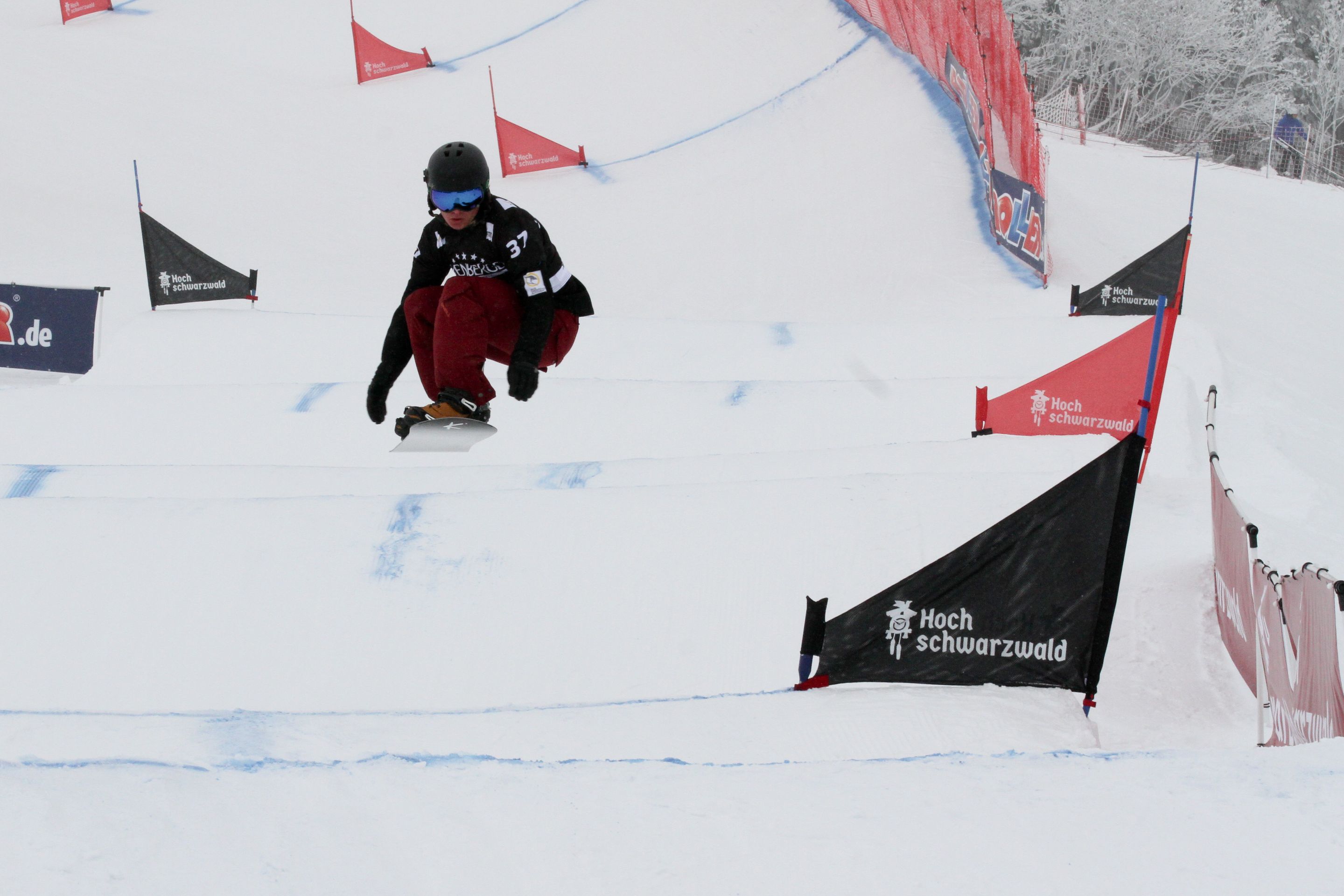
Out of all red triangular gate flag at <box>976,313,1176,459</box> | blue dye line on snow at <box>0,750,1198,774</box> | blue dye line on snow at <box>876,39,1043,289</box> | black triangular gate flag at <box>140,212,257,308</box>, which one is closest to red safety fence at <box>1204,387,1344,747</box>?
blue dye line on snow at <box>0,750,1198,774</box>

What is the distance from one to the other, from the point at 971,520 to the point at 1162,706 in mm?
854

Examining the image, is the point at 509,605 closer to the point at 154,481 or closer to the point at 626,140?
the point at 154,481

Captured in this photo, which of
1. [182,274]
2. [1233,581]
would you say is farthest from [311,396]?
[1233,581]

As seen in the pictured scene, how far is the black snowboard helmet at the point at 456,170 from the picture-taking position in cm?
349

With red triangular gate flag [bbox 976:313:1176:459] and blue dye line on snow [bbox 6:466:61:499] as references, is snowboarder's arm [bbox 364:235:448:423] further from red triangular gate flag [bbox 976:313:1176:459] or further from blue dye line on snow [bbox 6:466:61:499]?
red triangular gate flag [bbox 976:313:1176:459]

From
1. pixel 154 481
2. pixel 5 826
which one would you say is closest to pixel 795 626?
pixel 5 826

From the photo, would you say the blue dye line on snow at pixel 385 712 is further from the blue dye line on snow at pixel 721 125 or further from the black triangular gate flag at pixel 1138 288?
the blue dye line on snow at pixel 721 125

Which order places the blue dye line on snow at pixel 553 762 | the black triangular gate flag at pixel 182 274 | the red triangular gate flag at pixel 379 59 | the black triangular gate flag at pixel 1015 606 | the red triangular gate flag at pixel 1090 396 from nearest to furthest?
the blue dye line on snow at pixel 553 762
the black triangular gate flag at pixel 1015 606
the red triangular gate flag at pixel 1090 396
the black triangular gate flag at pixel 182 274
the red triangular gate flag at pixel 379 59

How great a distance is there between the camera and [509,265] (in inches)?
148

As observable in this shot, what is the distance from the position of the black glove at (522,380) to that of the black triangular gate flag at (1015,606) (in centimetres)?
129

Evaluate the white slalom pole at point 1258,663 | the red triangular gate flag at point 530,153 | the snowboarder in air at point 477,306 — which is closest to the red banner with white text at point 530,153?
the red triangular gate flag at point 530,153

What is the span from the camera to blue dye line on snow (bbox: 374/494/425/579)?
12.6 feet

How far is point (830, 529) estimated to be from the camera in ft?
12.8

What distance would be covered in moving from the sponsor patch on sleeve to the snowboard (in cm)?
49
